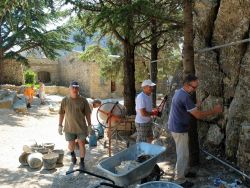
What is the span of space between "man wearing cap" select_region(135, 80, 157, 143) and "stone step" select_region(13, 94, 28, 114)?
1285 centimetres

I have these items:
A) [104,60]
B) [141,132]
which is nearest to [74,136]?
[141,132]

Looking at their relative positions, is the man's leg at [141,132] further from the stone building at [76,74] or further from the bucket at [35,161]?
the stone building at [76,74]

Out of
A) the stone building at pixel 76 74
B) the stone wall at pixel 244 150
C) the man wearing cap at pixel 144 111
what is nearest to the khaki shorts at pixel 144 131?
the man wearing cap at pixel 144 111

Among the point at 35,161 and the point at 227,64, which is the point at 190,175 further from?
the point at 35,161

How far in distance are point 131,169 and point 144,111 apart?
2.03 m

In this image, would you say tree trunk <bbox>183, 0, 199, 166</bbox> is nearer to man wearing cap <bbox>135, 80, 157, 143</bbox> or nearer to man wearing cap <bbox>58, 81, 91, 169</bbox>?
man wearing cap <bbox>135, 80, 157, 143</bbox>

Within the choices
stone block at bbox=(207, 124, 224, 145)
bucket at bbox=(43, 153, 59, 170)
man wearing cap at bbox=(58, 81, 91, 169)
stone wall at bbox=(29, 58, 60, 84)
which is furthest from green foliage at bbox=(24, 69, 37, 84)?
Answer: stone block at bbox=(207, 124, 224, 145)

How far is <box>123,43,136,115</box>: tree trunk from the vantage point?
42.5ft

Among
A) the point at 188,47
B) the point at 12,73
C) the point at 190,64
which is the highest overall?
the point at 12,73

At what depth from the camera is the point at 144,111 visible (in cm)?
698

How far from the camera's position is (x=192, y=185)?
6066 millimetres

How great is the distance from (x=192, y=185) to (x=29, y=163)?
3.87 metres

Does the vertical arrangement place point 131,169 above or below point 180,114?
below

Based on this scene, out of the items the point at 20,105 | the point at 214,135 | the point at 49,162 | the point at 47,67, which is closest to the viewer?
the point at 49,162
